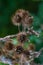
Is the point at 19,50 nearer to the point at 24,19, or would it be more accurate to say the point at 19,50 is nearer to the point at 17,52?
the point at 17,52

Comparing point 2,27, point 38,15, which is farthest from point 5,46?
point 2,27

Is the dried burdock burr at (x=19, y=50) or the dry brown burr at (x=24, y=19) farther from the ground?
the dry brown burr at (x=24, y=19)

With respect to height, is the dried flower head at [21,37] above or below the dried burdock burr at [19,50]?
above

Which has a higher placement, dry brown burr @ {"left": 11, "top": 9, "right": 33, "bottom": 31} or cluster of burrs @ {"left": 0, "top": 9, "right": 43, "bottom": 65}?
dry brown burr @ {"left": 11, "top": 9, "right": 33, "bottom": 31}

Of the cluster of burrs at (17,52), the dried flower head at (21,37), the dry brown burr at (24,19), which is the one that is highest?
the dry brown burr at (24,19)

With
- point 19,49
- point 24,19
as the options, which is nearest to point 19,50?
point 19,49

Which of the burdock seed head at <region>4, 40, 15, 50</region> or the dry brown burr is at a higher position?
the dry brown burr

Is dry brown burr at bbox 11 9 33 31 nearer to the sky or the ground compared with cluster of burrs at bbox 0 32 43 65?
nearer to the sky

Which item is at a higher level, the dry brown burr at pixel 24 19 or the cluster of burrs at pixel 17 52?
the dry brown burr at pixel 24 19

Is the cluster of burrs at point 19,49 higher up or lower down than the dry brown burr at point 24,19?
lower down

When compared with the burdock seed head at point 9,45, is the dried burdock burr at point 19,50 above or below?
below

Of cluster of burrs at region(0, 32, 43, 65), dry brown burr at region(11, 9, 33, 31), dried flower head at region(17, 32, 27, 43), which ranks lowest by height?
cluster of burrs at region(0, 32, 43, 65)
